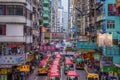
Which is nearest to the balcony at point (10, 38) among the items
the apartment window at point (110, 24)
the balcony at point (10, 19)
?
the balcony at point (10, 19)

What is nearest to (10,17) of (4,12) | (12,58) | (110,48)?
(4,12)

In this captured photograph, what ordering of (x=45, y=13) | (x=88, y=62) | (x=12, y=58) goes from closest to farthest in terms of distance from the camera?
1. (x=12, y=58)
2. (x=88, y=62)
3. (x=45, y=13)

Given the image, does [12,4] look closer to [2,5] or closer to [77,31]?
[2,5]

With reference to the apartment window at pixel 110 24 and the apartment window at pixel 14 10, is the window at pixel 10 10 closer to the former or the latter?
the apartment window at pixel 14 10

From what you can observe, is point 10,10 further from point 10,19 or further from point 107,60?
point 107,60

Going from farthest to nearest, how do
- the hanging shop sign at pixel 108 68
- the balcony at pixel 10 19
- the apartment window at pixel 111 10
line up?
1. the apartment window at pixel 111 10
2. the balcony at pixel 10 19
3. the hanging shop sign at pixel 108 68

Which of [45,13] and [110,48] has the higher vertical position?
[45,13]

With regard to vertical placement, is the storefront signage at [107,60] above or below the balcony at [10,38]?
below

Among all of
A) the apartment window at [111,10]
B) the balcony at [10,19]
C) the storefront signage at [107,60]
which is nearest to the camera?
the storefront signage at [107,60]

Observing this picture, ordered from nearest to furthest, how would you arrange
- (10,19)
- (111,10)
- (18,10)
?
(10,19) → (18,10) → (111,10)

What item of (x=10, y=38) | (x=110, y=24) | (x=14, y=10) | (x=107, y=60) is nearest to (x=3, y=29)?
(x=10, y=38)

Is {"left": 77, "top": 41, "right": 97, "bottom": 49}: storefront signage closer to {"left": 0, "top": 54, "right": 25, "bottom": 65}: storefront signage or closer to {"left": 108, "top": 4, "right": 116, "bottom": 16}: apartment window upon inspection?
{"left": 108, "top": 4, "right": 116, "bottom": 16}: apartment window
